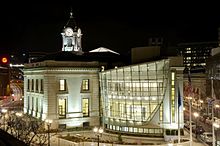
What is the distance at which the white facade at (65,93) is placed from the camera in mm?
62094

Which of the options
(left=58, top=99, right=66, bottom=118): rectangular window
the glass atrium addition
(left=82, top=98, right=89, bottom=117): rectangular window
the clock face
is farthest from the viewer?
the clock face

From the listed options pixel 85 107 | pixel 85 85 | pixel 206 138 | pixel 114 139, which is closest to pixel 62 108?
pixel 85 107

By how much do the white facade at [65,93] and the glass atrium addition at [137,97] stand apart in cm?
386

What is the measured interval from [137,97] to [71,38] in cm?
3593

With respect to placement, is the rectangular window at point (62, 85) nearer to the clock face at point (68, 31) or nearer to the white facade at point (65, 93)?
the white facade at point (65, 93)

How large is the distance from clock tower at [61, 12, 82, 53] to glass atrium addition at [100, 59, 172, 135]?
26.8 m

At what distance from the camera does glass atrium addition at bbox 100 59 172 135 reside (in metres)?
55.3

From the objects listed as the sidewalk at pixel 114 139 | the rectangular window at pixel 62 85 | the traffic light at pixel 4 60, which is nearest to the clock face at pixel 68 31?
the rectangular window at pixel 62 85

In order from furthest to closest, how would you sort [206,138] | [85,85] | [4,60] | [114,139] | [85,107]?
1. [85,85]
2. [85,107]
3. [114,139]
4. [206,138]
5. [4,60]

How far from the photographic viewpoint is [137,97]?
57.9 meters

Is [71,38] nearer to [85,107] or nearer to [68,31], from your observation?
[68,31]

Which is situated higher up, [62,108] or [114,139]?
[62,108]

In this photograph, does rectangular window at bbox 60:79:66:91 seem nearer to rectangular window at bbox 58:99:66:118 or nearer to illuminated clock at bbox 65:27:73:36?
rectangular window at bbox 58:99:66:118

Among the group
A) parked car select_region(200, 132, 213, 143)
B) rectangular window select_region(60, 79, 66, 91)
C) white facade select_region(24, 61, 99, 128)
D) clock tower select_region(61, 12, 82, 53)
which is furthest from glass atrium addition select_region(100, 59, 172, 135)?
clock tower select_region(61, 12, 82, 53)
